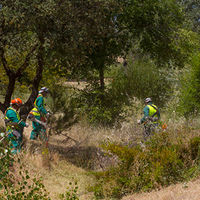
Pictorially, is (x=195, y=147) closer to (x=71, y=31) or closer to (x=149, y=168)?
(x=149, y=168)

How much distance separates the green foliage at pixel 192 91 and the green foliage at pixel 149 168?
4766 mm

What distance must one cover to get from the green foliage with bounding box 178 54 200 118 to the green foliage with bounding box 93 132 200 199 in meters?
4.77

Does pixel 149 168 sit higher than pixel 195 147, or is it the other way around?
pixel 195 147

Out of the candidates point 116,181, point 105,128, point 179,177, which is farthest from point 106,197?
point 105,128

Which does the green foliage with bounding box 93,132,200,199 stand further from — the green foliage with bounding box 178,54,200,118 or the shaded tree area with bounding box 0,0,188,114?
the green foliage with bounding box 178,54,200,118

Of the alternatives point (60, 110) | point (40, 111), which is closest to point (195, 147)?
point (60, 110)

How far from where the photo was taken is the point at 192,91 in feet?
38.8

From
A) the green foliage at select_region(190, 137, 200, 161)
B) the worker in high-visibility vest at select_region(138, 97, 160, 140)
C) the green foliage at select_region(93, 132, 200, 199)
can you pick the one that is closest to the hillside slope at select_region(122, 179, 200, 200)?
the green foliage at select_region(93, 132, 200, 199)

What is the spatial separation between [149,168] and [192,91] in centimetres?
571

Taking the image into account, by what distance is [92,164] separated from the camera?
372 inches

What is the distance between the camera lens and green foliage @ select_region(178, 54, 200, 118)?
11699mm

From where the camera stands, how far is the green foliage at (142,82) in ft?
59.1

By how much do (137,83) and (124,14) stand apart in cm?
545

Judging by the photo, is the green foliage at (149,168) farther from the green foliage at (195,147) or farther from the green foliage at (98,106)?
the green foliage at (98,106)
